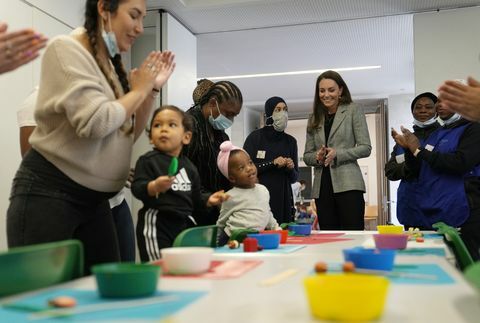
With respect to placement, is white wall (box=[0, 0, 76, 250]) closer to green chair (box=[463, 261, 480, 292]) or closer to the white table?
the white table

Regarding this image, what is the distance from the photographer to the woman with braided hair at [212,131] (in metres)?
2.44

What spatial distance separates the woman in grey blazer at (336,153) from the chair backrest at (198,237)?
61.9 inches

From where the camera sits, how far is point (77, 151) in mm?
1445

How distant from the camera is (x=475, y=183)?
2727 millimetres

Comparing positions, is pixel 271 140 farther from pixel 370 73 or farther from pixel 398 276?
pixel 370 73

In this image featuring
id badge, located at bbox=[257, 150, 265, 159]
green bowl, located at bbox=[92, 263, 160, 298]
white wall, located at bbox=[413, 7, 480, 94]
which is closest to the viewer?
green bowl, located at bbox=[92, 263, 160, 298]

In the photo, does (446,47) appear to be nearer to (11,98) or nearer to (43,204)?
(11,98)

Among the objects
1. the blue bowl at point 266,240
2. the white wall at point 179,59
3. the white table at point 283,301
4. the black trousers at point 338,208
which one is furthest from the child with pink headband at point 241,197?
the white wall at point 179,59

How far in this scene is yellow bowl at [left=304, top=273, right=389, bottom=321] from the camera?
0.64 m

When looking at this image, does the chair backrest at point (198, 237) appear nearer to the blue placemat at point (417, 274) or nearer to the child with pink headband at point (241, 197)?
the blue placemat at point (417, 274)

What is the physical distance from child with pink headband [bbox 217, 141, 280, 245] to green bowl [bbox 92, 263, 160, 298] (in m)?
1.55

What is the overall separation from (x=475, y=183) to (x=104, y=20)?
211cm

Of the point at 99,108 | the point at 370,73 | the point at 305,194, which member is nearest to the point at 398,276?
the point at 99,108

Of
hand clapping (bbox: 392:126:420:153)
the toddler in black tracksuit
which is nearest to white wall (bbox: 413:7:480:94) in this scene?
hand clapping (bbox: 392:126:420:153)
